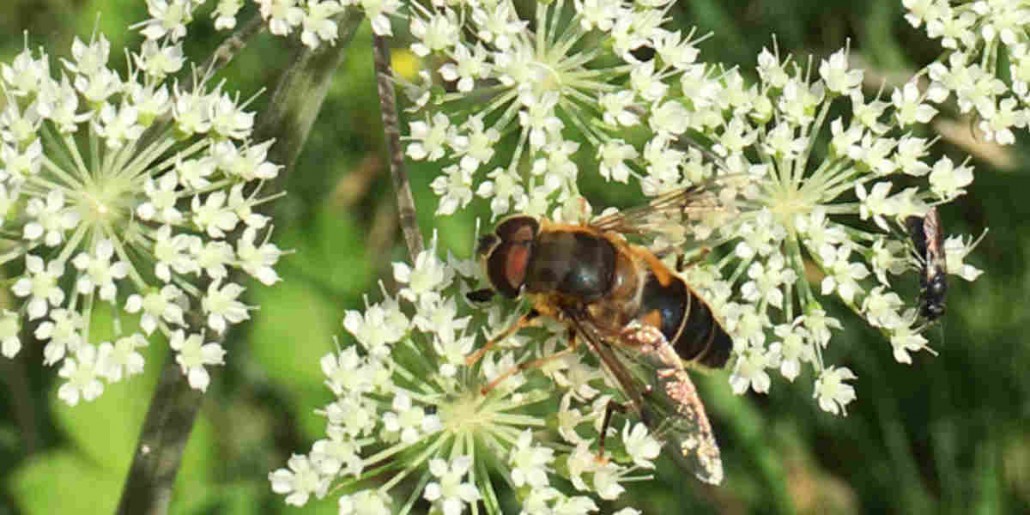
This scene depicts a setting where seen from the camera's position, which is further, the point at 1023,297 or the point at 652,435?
the point at 1023,297

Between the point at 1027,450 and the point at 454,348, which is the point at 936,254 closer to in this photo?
the point at 454,348

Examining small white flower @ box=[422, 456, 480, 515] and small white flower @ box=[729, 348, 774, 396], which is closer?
small white flower @ box=[422, 456, 480, 515]

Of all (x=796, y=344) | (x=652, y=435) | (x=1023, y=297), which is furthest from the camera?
(x=1023, y=297)

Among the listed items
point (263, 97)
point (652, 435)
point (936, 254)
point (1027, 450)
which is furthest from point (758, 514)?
point (263, 97)

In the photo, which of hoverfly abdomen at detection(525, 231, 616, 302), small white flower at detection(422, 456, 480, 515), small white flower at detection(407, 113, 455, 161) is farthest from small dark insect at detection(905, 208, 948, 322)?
small white flower at detection(422, 456, 480, 515)

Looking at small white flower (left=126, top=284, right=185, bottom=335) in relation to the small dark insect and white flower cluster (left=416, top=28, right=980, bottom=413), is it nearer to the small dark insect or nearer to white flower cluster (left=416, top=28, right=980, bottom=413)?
white flower cluster (left=416, top=28, right=980, bottom=413)

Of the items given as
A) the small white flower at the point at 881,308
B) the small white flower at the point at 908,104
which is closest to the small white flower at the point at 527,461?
the small white flower at the point at 881,308

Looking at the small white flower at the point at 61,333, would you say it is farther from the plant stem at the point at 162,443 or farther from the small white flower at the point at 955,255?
the small white flower at the point at 955,255
